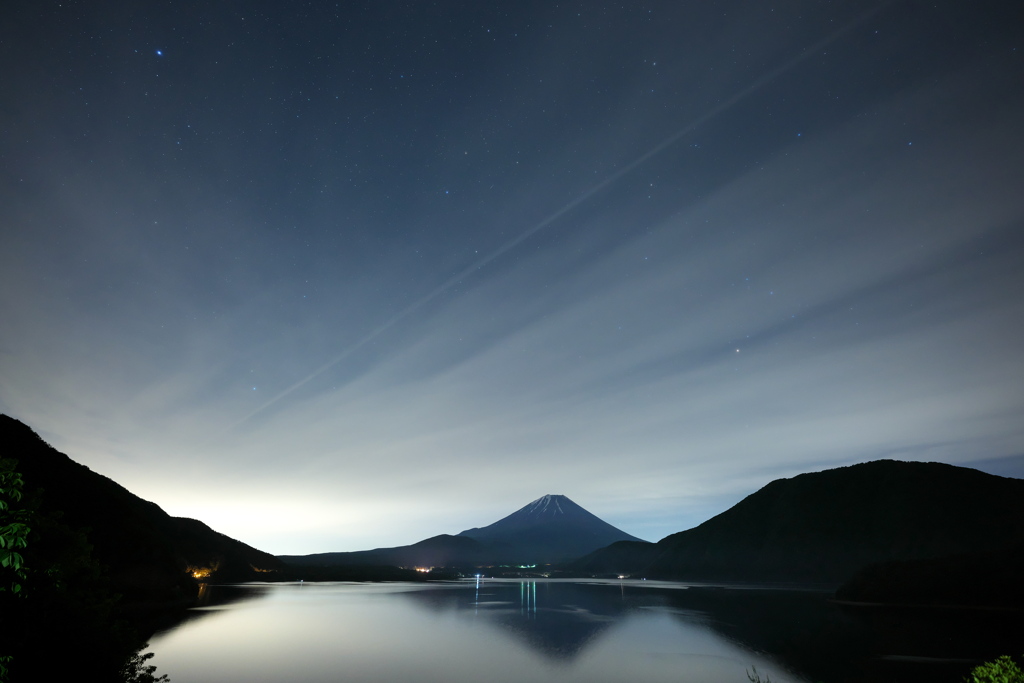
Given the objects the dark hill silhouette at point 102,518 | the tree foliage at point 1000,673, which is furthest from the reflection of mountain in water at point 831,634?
the dark hill silhouette at point 102,518

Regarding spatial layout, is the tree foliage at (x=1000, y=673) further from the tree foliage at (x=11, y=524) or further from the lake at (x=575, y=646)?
the lake at (x=575, y=646)

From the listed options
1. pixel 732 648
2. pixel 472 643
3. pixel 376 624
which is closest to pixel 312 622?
pixel 376 624

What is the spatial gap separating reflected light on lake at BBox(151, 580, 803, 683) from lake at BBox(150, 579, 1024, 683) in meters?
0.13

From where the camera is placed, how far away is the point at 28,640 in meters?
17.2

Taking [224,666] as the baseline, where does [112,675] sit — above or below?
above

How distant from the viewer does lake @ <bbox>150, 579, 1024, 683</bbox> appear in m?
37.7

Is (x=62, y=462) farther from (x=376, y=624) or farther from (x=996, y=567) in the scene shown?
(x=996, y=567)

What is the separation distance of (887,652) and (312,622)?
2536 inches

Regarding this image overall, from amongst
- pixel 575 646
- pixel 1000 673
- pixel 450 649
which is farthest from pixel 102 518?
pixel 1000 673

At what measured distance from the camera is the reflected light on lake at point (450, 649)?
37438 mm

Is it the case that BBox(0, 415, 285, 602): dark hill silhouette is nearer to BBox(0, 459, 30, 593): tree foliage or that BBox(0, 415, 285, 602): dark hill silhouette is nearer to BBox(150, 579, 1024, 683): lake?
BBox(150, 579, 1024, 683): lake

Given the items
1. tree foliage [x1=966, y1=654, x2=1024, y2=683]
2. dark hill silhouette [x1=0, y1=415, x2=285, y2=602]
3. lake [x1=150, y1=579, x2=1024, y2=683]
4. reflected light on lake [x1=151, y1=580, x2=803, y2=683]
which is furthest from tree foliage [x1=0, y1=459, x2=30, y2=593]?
dark hill silhouette [x1=0, y1=415, x2=285, y2=602]

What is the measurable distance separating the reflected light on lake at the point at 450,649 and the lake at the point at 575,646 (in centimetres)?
13

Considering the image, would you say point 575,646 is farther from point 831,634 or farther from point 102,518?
point 102,518
